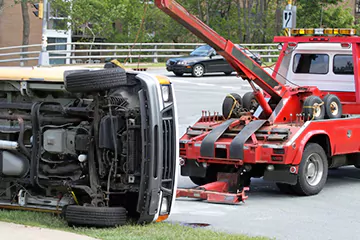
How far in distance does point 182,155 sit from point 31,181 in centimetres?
331

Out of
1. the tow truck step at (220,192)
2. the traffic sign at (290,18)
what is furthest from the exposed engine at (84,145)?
the traffic sign at (290,18)

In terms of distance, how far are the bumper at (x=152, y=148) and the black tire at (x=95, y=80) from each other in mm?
264

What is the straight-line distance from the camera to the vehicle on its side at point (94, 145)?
8.59 m

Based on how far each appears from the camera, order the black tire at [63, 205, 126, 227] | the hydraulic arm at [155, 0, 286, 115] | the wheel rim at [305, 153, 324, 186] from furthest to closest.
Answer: the wheel rim at [305, 153, 324, 186]
the hydraulic arm at [155, 0, 286, 115]
the black tire at [63, 205, 126, 227]

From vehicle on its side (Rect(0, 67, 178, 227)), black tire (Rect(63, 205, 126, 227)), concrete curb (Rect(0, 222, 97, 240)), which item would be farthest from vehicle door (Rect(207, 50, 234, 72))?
concrete curb (Rect(0, 222, 97, 240))

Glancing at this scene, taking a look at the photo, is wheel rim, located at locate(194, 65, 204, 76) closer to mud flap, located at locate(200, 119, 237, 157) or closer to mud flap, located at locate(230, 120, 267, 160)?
mud flap, located at locate(200, 119, 237, 157)

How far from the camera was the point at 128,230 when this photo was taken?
28.0ft

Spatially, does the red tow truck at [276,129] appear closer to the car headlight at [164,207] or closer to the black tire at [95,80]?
the car headlight at [164,207]

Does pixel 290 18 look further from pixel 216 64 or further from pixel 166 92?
pixel 166 92

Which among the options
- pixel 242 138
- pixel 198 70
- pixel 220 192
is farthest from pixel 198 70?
pixel 220 192

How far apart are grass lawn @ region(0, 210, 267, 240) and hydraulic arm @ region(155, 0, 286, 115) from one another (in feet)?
10.7

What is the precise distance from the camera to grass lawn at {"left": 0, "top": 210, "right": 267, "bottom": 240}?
27.0ft

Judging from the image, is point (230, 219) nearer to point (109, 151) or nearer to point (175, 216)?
point (175, 216)

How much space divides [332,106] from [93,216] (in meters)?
5.18
